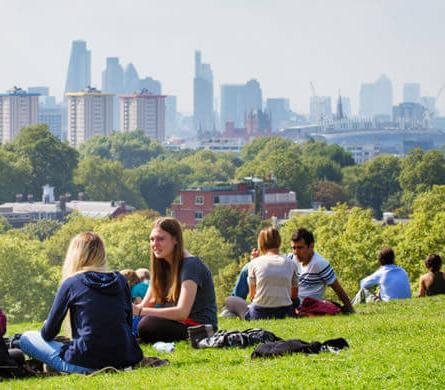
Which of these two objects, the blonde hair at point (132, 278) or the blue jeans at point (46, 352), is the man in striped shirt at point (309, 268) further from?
the blue jeans at point (46, 352)

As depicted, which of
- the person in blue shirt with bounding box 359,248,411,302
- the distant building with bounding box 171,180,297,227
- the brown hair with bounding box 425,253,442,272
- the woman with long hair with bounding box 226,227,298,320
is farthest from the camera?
the distant building with bounding box 171,180,297,227

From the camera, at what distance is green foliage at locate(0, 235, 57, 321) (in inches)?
2458

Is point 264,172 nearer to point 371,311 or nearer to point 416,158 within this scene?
point 416,158

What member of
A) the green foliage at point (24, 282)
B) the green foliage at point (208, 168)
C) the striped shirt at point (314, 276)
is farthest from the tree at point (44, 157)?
the striped shirt at point (314, 276)

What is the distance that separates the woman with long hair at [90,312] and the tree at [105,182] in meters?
132

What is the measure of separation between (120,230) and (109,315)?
237 feet

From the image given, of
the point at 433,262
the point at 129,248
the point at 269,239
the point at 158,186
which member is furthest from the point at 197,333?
the point at 158,186

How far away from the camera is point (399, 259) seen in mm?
48969

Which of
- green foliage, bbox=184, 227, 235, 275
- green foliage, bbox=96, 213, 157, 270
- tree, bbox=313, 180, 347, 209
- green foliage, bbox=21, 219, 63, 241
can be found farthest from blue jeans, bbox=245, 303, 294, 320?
tree, bbox=313, 180, 347, 209

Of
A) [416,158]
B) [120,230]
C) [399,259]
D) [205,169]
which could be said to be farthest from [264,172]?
[399,259]

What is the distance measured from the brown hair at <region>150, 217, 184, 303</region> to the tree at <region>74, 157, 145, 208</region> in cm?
13065

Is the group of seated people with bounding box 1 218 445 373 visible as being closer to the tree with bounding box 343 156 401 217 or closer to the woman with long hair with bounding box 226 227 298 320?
the woman with long hair with bounding box 226 227 298 320

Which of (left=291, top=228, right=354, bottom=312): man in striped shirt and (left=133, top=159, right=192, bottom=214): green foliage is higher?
(left=291, top=228, right=354, bottom=312): man in striped shirt

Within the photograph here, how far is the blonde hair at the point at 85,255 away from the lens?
11.6 metres
